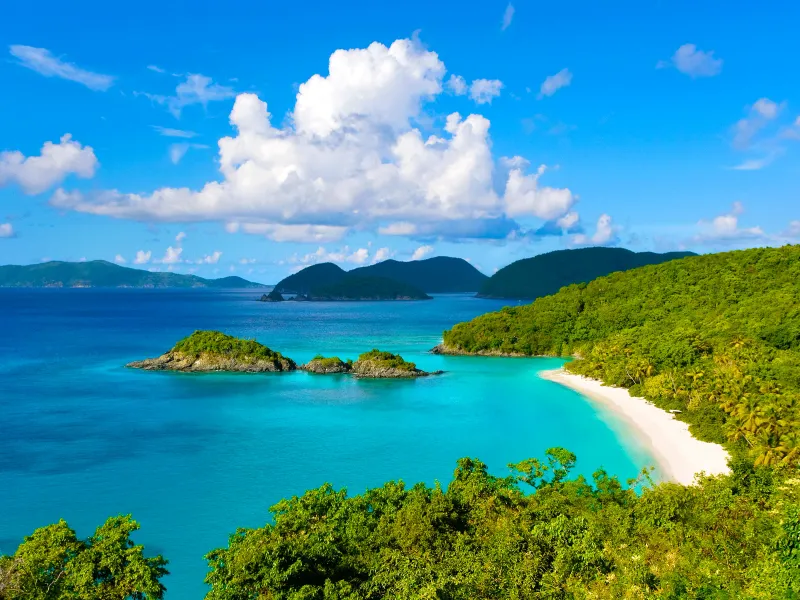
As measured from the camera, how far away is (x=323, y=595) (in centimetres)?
1358

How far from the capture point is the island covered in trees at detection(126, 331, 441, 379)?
208 feet

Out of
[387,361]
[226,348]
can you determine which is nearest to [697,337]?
[387,361]

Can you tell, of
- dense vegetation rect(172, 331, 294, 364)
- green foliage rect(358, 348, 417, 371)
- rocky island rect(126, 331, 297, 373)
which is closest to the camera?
green foliage rect(358, 348, 417, 371)

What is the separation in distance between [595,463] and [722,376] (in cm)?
1480

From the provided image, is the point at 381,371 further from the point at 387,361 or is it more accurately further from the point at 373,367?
the point at 387,361

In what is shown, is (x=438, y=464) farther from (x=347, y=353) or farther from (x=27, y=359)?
(x=27, y=359)

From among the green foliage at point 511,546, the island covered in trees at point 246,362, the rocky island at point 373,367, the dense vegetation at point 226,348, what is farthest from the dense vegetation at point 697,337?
the dense vegetation at point 226,348

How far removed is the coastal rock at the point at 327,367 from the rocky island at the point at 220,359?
262 cm

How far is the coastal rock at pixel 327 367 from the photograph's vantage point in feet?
212

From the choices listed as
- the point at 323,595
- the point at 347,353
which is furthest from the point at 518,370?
the point at 323,595

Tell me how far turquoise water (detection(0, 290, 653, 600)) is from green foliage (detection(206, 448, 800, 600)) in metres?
7.17

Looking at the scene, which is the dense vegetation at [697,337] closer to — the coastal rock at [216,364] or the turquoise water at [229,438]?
the turquoise water at [229,438]

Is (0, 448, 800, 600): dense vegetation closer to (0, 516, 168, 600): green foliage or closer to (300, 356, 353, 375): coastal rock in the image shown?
(0, 516, 168, 600): green foliage

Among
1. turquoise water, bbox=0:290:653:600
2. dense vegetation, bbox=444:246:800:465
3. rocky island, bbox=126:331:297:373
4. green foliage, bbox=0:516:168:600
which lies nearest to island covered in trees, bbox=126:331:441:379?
rocky island, bbox=126:331:297:373
